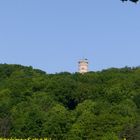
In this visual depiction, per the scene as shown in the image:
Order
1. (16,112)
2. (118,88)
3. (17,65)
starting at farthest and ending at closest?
(17,65), (118,88), (16,112)

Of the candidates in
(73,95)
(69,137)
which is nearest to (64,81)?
(73,95)

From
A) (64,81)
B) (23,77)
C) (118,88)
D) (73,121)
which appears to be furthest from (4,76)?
(73,121)

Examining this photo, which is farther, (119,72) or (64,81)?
(119,72)

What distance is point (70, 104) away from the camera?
424ft

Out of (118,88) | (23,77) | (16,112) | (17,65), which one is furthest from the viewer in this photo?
(17,65)

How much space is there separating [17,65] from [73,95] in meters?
32.0

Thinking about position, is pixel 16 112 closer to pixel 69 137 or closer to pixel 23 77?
pixel 69 137

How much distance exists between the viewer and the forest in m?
101

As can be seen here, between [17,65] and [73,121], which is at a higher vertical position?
[17,65]

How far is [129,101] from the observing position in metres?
118

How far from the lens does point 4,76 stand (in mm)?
148500

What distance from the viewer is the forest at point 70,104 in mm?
100938

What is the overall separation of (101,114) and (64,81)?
72.9ft

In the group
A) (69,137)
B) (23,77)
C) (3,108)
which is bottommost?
(69,137)
